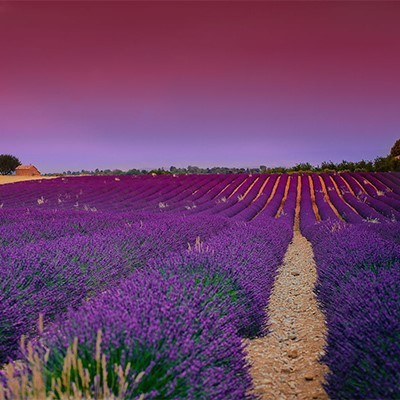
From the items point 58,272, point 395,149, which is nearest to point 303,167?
point 395,149

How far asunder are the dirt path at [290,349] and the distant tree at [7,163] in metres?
58.6

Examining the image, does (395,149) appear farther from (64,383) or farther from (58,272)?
→ (64,383)

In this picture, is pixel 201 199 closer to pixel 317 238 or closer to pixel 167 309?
pixel 317 238

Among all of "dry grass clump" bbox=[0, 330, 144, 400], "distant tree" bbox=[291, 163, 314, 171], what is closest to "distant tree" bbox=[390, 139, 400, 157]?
"distant tree" bbox=[291, 163, 314, 171]

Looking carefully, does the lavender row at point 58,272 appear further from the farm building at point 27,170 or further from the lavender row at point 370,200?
the farm building at point 27,170

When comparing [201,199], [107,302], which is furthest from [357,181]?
[107,302]

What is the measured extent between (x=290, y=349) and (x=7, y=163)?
6082 centimetres

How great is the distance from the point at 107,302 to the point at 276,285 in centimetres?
415

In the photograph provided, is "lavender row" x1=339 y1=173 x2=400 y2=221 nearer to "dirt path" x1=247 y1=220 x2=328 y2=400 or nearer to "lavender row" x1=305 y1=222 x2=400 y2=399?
"dirt path" x1=247 y1=220 x2=328 y2=400

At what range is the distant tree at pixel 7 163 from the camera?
5753cm

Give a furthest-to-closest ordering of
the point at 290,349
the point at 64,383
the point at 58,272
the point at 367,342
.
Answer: the point at 58,272, the point at 290,349, the point at 367,342, the point at 64,383

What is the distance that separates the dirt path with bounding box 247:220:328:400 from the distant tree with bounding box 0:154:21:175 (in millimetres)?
58639

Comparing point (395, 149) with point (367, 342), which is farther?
point (395, 149)

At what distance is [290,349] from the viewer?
3.70 m
